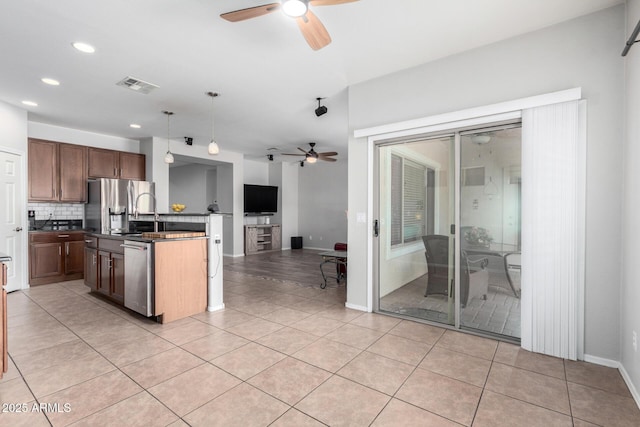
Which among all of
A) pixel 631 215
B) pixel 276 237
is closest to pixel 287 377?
pixel 631 215

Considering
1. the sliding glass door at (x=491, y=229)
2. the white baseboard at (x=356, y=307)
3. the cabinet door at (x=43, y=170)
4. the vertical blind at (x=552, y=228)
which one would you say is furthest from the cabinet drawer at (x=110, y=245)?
the vertical blind at (x=552, y=228)

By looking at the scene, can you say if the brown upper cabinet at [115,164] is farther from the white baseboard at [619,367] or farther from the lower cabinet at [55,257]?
the white baseboard at [619,367]

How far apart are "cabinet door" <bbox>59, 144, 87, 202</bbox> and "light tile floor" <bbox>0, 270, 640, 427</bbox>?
2.82 meters

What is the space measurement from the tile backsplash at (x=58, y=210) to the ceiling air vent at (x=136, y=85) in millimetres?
3393

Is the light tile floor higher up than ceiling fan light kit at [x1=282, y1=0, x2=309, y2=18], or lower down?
lower down

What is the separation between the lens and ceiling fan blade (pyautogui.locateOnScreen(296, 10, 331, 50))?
214 centimetres

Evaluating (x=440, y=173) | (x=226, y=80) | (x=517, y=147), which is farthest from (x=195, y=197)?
(x=517, y=147)

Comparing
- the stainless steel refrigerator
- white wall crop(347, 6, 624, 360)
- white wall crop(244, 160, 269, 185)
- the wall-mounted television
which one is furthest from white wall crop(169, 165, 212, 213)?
white wall crop(347, 6, 624, 360)

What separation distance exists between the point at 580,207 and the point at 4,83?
21.4 ft

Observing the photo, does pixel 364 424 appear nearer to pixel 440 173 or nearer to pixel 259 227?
pixel 440 173

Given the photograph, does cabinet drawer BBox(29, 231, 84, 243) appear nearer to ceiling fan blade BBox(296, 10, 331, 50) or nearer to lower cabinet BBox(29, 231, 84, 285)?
lower cabinet BBox(29, 231, 84, 285)

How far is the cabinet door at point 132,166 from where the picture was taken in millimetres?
6246

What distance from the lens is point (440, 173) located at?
130 inches

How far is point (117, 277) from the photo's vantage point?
3.87m
